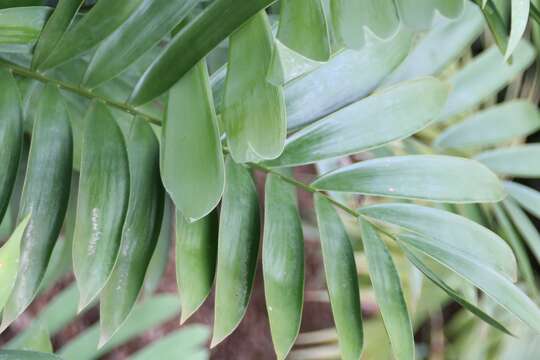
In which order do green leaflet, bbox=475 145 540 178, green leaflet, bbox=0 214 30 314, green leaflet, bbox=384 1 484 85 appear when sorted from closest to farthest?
green leaflet, bbox=0 214 30 314, green leaflet, bbox=384 1 484 85, green leaflet, bbox=475 145 540 178

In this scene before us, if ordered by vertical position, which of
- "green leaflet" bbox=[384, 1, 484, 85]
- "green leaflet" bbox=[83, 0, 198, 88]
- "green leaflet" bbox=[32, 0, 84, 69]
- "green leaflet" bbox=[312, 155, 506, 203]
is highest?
"green leaflet" bbox=[32, 0, 84, 69]

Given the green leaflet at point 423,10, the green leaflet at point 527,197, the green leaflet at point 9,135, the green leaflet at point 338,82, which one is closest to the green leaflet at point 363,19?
the green leaflet at point 423,10

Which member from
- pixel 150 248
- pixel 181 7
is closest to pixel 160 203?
pixel 150 248

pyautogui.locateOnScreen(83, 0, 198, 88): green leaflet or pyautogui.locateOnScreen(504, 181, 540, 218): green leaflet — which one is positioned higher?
pyautogui.locateOnScreen(83, 0, 198, 88): green leaflet

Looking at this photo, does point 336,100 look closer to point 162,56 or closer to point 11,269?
point 162,56

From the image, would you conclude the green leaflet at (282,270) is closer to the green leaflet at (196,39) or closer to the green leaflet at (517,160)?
the green leaflet at (196,39)

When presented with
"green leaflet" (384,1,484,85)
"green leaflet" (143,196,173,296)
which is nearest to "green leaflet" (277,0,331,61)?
"green leaflet" (143,196,173,296)

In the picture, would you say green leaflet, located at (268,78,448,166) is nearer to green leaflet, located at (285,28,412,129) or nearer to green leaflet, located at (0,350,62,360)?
green leaflet, located at (285,28,412,129)
